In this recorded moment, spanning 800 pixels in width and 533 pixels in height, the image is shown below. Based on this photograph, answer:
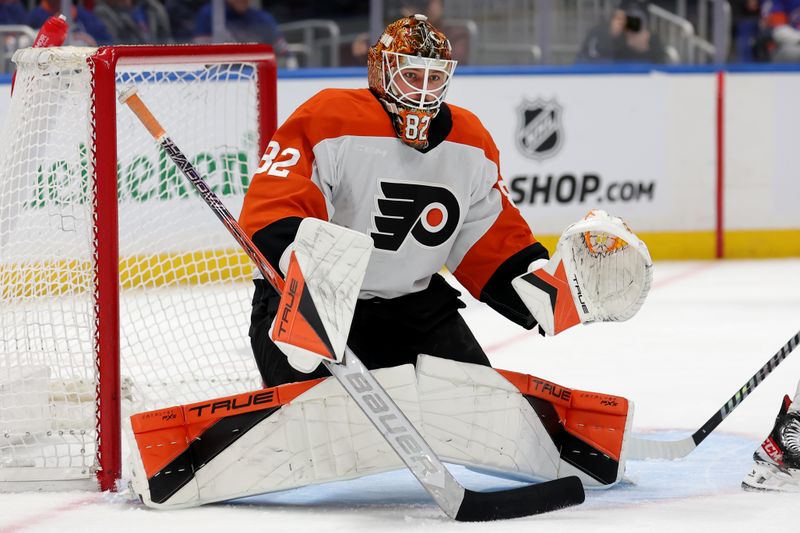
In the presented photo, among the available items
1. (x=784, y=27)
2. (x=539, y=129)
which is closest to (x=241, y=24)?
(x=539, y=129)

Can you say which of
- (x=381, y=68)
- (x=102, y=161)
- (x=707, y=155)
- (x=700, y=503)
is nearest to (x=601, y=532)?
(x=700, y=503)

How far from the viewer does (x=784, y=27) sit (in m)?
6.89

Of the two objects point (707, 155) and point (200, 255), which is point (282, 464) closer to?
point (200, 255)

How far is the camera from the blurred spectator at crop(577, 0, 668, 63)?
650 centimetres

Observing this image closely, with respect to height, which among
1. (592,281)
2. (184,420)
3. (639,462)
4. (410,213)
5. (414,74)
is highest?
(414,74)

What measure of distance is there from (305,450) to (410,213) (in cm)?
51

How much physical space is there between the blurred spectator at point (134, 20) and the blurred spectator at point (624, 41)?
6.46 feet

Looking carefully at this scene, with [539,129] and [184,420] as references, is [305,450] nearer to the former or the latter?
[184,420]

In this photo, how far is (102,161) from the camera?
2.53 metres

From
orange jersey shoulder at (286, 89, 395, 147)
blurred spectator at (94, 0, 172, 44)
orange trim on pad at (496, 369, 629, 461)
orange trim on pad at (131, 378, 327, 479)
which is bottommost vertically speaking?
orange trim on pad at (496, 369, 629, 461)

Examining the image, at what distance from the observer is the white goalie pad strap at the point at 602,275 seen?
2.53m

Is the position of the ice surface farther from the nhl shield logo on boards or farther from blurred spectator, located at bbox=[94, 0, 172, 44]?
blurred spectator, located at bbox=[94, 0, 172, 44]

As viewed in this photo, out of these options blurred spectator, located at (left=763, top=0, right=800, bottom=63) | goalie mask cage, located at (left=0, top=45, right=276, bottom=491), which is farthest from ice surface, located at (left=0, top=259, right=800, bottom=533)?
blurred spectator, located at (left=763, top=0, right=800, bottom=63)

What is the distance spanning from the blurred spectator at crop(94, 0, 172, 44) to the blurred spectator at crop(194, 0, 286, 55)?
15 cm
